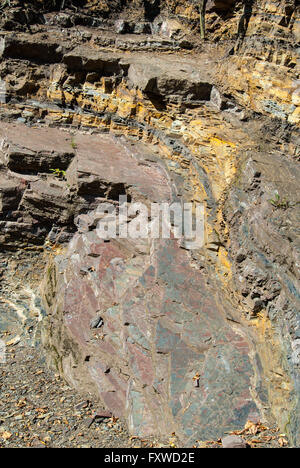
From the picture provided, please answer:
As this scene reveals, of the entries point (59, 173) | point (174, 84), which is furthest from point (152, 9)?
point (59, 173)

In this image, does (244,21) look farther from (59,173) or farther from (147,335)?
(147,335)

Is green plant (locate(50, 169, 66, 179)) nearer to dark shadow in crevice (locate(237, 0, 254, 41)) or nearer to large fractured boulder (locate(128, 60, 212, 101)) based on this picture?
large fractured boulder (locate(128, 60, 212, 101))

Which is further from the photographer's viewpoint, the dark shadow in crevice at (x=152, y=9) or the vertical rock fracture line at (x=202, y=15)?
the dark shadow in crevice at (x=152, y=9)

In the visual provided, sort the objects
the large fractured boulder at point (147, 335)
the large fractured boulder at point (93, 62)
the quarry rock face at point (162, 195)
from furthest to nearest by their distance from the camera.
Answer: the large fractured boulder at point (93, 62) → the quarry rock face at point (162, 195) → the large fractured boulder at point (147, 335)

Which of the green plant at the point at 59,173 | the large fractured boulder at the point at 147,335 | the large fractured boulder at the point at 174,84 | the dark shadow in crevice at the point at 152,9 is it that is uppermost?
the dark shadow in crevice at the point at 152,9

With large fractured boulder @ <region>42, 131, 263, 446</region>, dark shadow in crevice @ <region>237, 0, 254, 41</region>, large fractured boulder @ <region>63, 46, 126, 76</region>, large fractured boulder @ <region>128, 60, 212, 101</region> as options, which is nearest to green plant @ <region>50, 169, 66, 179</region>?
large fractured boulder @ <region>42, 131, 263, 446</region>

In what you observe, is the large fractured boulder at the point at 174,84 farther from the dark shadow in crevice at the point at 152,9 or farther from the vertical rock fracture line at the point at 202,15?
the dark shadow in crevice at the point at 152,9

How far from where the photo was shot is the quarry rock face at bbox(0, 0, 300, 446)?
504cm

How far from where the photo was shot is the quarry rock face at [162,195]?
504 centimetres

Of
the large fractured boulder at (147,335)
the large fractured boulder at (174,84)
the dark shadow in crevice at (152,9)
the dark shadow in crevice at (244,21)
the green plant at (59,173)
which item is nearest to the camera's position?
the large fractured boulder at (147,335)

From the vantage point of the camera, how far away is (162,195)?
6.75 metres

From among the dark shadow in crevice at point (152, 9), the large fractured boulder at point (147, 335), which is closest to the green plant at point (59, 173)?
the large fractured boulder at point (147, 335)

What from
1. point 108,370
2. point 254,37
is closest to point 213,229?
point 108,370

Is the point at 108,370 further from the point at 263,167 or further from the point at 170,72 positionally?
the point at 170,72
